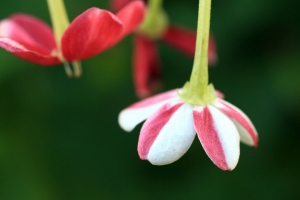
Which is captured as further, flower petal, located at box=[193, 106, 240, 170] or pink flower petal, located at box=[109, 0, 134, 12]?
pink flower petal, located at box=[109, 0, 134, 12]

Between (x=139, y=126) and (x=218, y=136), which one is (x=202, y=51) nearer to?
(x=218, y=136)


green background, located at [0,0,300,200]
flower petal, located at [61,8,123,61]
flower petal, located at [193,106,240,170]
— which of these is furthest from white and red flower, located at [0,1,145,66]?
green background, located at [0,0,300,200]

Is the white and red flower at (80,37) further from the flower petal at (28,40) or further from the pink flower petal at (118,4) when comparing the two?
the pink flower petal at (118,4)

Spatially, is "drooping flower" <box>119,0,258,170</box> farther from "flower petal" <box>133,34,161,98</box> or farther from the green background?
the green background

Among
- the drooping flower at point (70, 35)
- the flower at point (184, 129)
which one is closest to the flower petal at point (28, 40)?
the drooping flower at point (70, 35)

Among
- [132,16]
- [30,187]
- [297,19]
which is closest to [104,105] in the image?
[30,187]
